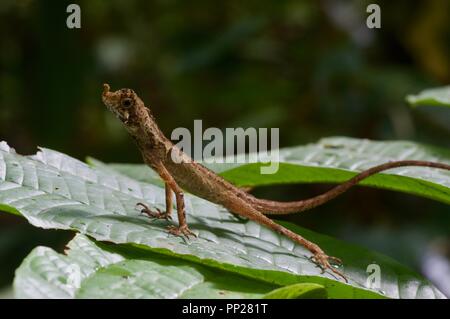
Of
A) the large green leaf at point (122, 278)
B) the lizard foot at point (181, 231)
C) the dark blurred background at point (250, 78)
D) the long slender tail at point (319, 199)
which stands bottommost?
the large green leaf at point (122, 278)

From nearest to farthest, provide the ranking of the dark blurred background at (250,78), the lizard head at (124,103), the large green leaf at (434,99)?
Answer: 1. the lizard head at (124,103)
2. the large green leaf at (434,99)
3. the dark blurred background at (250,78)

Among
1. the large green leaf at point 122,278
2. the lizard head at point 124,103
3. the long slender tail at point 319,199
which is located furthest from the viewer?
the lizard head at point 124,103

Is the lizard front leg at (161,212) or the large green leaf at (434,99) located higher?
the large green leaf at (434,99)

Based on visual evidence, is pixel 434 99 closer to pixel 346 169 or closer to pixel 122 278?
pixel 346 169

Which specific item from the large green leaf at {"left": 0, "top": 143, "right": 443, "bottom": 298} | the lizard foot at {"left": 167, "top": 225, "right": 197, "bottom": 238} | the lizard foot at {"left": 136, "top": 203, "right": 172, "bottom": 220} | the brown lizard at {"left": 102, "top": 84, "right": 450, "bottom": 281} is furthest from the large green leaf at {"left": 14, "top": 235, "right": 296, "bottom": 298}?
the brown lizard at {"left": 102, "top": 84, "right": 450, "bottom": 281}

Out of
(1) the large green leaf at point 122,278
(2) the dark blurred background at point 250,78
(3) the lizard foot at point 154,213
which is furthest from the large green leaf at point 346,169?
(2) the dark blurred background at point 250,78

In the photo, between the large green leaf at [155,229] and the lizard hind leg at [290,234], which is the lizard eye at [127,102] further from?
the lizard hind leg at [290,234]

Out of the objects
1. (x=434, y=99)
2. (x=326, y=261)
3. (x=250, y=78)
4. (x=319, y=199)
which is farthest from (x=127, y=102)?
(x=250, y=78)
